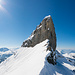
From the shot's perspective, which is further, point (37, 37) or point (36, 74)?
point (37, 37)

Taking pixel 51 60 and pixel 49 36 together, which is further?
pixel 49 36

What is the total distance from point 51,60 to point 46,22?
2450 cm

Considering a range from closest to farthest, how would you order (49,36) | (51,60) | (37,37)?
1. (51,60)
2. (49,36)
3. (37,37)

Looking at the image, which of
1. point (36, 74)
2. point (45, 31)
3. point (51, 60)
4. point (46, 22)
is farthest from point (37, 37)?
point (36, 74)

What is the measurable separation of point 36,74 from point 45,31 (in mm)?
27385

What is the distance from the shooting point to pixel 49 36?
31875 mm

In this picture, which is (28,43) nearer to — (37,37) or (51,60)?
(37,37)

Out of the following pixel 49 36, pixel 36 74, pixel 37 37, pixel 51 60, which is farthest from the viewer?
pixel 37 37

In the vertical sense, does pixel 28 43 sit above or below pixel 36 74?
above

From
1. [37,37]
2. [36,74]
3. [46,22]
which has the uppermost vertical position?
[46,22]

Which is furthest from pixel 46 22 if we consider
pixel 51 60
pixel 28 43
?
pixel 51 60

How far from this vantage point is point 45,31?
32625 mm

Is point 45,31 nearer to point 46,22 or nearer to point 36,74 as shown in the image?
point 46,22

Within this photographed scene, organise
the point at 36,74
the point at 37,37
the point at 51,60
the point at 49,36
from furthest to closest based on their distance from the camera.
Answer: the point at 37,37 < the point at 49,36 < the point at 51,60 < the point at 36,74
